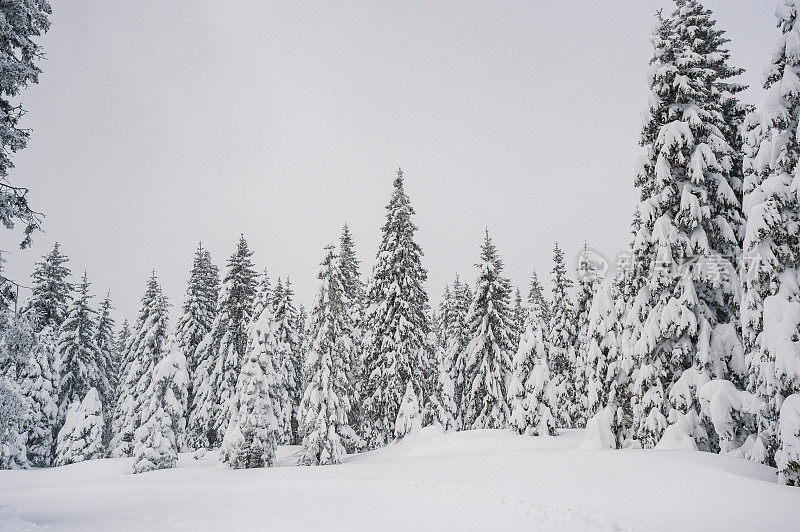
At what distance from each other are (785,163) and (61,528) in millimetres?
19611

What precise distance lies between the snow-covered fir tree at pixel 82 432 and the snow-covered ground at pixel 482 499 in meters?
18.0

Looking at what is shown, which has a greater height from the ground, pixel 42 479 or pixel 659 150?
pixel 659 150

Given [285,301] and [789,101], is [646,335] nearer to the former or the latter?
[789,101]

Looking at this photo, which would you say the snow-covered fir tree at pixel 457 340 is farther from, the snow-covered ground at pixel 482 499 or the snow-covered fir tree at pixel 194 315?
the snow-covered fir tree at pixel 194 315

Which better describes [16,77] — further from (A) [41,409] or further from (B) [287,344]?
(A) [41,409]

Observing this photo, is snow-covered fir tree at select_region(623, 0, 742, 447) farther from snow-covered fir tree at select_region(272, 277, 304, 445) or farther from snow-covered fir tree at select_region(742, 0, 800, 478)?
snow-covered fir tree at select_region(272, 277, 304, 445)

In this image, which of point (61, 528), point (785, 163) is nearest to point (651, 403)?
point (785, 163)

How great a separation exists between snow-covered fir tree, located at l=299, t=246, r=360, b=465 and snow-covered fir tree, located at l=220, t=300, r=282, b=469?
247 centimetres

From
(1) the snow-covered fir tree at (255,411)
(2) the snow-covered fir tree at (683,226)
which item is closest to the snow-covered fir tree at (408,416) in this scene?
(1) the snow-covered fir tree at (255,411)

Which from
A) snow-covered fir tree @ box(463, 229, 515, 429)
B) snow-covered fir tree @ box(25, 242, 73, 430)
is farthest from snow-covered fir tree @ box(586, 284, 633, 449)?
snow-covered fir tree @ box(25, 242, 73, 430)

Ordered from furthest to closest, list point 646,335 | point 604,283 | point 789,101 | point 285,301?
point 285,301 → point 604,283 → point 646,335 → point 789,101

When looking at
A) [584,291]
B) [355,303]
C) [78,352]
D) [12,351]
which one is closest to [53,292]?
[78,352]

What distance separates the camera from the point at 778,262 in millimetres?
12406

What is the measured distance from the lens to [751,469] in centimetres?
1300
